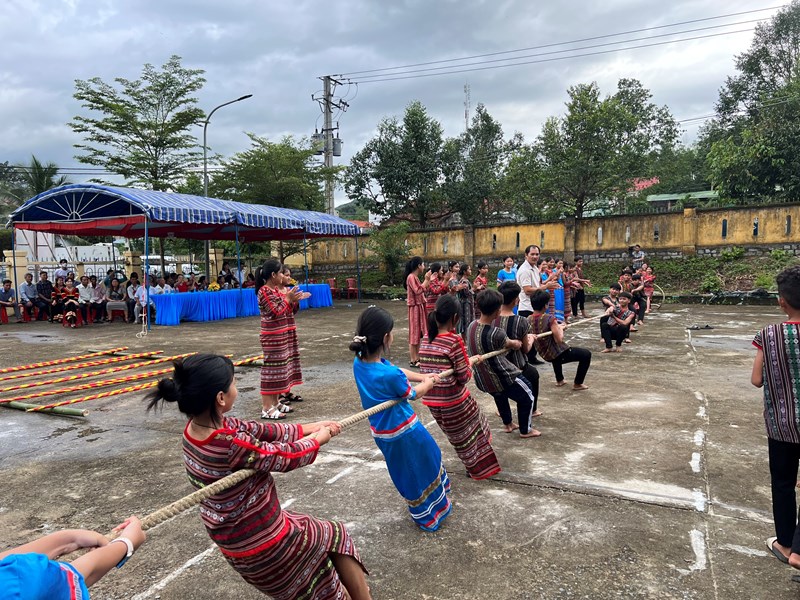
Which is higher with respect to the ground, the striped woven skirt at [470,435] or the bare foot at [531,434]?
the striped woven skirt at [470,435]

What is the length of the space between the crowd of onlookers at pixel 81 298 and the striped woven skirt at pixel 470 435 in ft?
A: 42.9

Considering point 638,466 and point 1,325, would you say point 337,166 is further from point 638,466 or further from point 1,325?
point 638,466

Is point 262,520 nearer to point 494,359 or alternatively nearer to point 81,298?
point 494,359

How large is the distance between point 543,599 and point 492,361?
83.0 inches

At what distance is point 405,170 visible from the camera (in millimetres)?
24312

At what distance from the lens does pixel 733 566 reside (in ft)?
9.08

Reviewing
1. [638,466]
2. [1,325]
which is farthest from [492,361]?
[1,325]

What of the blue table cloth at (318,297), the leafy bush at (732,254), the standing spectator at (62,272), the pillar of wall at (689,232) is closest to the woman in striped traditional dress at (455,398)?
the blue table cloth at (318,297)

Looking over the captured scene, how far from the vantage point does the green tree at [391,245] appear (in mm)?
22438

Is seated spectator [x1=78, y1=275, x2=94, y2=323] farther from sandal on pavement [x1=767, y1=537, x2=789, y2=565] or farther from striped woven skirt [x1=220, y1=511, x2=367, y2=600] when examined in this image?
sandal on pavement [x1=767, y1=537, x2=789, y2=565]

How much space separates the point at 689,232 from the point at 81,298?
20.3 m

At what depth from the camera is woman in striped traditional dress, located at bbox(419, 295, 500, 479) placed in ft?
12.5

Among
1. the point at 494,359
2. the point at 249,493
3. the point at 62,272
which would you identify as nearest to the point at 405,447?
the point at 249,493

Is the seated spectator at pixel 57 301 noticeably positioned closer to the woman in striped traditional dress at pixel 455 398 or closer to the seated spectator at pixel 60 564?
the woman in striped traditional dress at pixel 455 398
